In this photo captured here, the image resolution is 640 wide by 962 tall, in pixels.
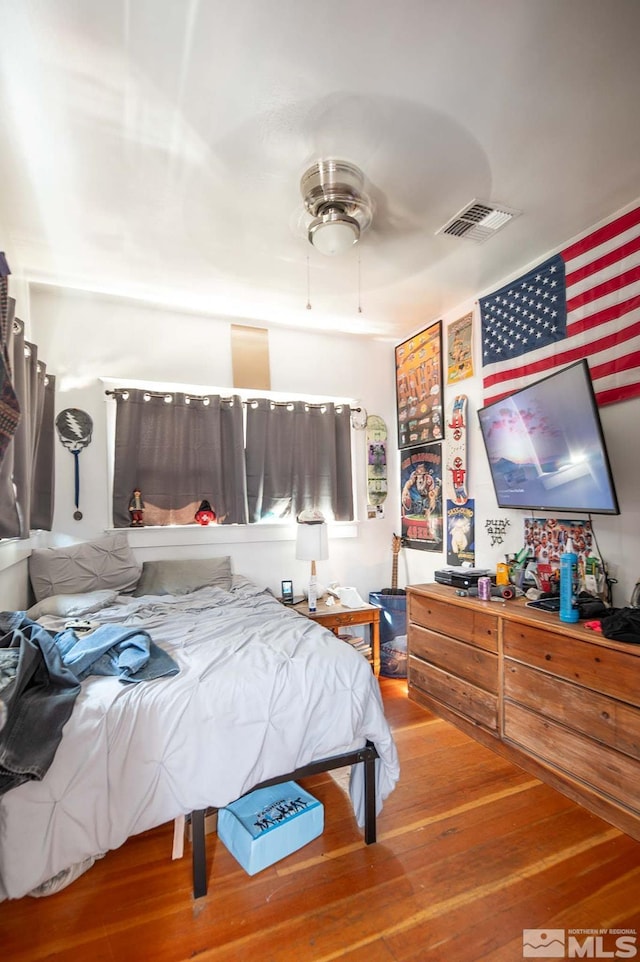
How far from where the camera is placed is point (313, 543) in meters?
3.27

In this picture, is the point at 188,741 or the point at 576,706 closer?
the point at 188,741

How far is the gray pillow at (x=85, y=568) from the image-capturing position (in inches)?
104

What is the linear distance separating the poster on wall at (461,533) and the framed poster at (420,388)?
58 centimetres

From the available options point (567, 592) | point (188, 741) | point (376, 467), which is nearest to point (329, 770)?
point (188, 741)

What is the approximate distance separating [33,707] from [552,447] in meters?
2.41

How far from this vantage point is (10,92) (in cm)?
156

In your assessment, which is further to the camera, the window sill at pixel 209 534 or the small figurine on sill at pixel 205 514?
the small figurine on sill at pixel 205 514

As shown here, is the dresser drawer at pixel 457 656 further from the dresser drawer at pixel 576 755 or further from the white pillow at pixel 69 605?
the white pillow at pixel 69 605

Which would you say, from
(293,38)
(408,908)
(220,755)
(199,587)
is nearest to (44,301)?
(199,587)

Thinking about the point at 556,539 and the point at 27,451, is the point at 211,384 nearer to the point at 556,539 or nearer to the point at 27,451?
the point at 27,451

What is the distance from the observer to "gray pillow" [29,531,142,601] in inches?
104

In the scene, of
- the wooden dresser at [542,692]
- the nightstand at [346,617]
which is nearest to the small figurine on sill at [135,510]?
the nightstand at [346,617]

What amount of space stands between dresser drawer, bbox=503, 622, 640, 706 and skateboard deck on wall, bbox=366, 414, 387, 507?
187 centimetres

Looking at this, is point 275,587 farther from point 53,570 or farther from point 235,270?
point 235,270
